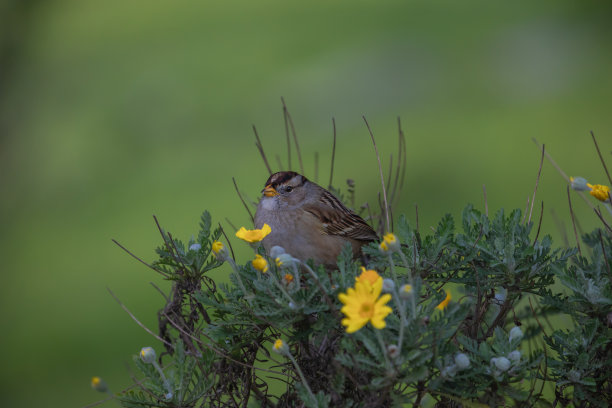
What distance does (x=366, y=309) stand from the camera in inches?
46.9

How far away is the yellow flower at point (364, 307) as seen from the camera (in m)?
1.17

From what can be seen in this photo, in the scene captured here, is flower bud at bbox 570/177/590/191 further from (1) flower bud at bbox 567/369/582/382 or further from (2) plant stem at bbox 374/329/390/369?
(2) plant stem at bbox 374/329/390/369

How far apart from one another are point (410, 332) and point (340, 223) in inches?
63.4

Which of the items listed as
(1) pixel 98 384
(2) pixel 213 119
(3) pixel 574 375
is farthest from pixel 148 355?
(2) pixel 213 119

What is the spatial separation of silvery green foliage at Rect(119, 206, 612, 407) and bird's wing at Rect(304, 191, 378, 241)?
114cm

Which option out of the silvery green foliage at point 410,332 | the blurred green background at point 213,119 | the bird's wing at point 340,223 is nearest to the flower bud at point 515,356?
the silvery green foliage at point 410,332

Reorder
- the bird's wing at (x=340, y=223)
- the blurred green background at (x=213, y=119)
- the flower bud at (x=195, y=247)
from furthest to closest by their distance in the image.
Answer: the blurred green background at (x=213, y=119), the bird's wing at (x=340, y=223), the flower bud at (x=195, y=247)

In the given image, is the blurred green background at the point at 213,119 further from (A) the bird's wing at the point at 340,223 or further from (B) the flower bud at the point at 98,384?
(B) the flower bud at the point at 98,384

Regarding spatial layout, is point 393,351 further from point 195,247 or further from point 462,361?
point 195,247

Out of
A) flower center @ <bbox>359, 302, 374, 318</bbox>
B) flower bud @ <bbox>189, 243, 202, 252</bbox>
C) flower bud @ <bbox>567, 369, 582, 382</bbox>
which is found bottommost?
flower bud @ <bbox>567, 369, 582, 382</bbox>

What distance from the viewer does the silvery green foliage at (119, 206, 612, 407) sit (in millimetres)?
1335

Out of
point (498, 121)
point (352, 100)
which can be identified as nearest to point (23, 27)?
point (352, 100)

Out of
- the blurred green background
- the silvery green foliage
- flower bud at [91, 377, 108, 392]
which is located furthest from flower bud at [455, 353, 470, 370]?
the blurred green background

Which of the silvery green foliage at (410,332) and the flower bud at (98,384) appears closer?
the silvery green foliage at (410,332)
